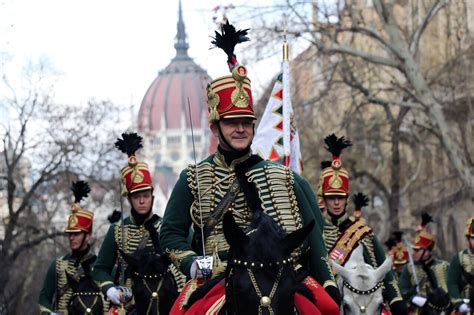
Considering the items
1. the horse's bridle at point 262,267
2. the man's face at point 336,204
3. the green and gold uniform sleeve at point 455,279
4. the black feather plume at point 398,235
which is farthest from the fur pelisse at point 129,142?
Result: the black feather plume at point 398,235

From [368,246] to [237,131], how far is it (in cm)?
536

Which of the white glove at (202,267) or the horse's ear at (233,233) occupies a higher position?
the horse's ear at (233,233)

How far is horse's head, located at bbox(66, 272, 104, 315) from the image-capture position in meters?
17.6

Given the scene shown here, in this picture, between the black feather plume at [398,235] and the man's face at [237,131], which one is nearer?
the man's face at [237,131]

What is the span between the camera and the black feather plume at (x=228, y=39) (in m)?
9.90

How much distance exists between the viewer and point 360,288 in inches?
481

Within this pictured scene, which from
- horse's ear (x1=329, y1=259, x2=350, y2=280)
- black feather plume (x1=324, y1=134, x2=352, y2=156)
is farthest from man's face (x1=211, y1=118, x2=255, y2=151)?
black feather plume (x1=324, y1=134, x2=352, y2=156)

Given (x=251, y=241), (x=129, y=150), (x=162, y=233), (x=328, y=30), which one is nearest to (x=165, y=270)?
(x=129, y=150)

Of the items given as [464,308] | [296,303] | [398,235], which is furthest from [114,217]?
[296,303]

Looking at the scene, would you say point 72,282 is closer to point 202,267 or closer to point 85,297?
point 85,297

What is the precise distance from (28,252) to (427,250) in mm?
15855

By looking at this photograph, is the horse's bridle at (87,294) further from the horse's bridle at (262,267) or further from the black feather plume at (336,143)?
the horse's bridle at (262,267)

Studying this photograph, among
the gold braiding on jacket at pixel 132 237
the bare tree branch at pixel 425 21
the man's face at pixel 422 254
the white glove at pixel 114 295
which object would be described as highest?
the bare tree branch at pixel 425 21

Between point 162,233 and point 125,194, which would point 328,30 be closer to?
point 125,194
